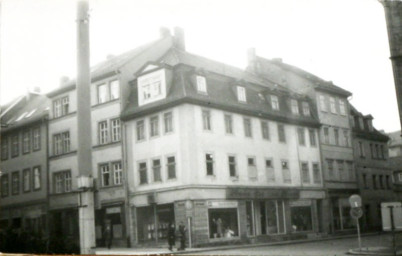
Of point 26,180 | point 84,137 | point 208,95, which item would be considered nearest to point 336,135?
point 84,137

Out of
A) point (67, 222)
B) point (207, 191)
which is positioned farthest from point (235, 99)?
point (67, 222)

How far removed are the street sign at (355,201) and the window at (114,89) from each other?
439 inches

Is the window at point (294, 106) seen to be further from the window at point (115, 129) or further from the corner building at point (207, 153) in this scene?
the window at point (115, 129)

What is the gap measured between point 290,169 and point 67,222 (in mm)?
6635

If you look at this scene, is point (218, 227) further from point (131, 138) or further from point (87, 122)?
point (87, 122)

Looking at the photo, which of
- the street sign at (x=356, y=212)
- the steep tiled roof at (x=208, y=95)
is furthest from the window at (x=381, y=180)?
the steep tiled roof at (x=208, y=95)

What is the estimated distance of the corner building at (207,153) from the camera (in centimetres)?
1025

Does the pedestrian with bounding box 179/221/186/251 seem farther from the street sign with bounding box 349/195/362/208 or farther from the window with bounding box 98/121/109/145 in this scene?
the street sign with bounding box 349/195/362/208

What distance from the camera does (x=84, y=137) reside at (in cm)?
788

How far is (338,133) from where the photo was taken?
7.57 m

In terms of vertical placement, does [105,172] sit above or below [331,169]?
above

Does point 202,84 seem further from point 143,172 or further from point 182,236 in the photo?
point 182,236

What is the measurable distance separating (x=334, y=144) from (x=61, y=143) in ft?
25.1

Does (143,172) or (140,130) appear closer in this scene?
(143,172)
